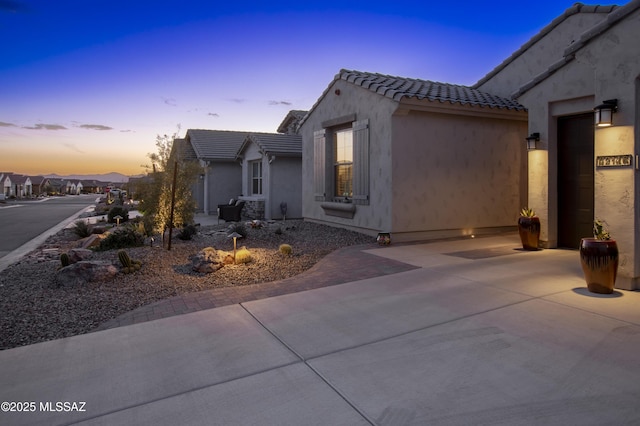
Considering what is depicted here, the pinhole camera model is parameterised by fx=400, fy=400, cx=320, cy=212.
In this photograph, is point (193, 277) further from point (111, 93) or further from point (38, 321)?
point (111, 93)

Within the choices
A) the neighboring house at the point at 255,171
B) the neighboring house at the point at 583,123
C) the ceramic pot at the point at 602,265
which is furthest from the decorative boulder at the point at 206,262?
the neighboring house at the point at 255,171

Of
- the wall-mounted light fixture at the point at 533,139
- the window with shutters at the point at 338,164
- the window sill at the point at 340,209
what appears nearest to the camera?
the wall-mounted light fixture at the point at 533,139

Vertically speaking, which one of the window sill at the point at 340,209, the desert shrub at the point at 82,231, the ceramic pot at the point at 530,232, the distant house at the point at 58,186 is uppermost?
the distant house at the point at 58,186

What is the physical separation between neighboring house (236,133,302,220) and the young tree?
684cm

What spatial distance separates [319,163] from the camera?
42.2ft

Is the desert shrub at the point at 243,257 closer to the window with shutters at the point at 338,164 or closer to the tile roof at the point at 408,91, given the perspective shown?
the window with shutters at the point at 338,164

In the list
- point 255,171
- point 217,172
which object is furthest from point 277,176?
point 217,172

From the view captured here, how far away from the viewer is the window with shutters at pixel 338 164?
36.8 ft

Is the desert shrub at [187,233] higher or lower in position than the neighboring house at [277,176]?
lower

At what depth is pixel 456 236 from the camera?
10.9 m

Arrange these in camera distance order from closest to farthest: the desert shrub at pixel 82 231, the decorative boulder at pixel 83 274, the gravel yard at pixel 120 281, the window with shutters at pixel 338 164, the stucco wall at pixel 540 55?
the gravel yard at pixel 120 281
the decorative boulder at pixel 83 274
the window with shutters at pixel 338 164
the stucco wall at pixel 540 55
the desert shrub at pixel 82 231

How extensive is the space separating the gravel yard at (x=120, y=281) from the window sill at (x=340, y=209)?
0.75 m

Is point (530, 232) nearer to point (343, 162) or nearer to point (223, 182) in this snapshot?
point (343, 162)

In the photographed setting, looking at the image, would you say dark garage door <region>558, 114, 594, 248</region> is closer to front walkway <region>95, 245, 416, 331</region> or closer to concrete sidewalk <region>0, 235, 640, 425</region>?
concrete sidewalk <region>0, 235, 640, 425</region>
